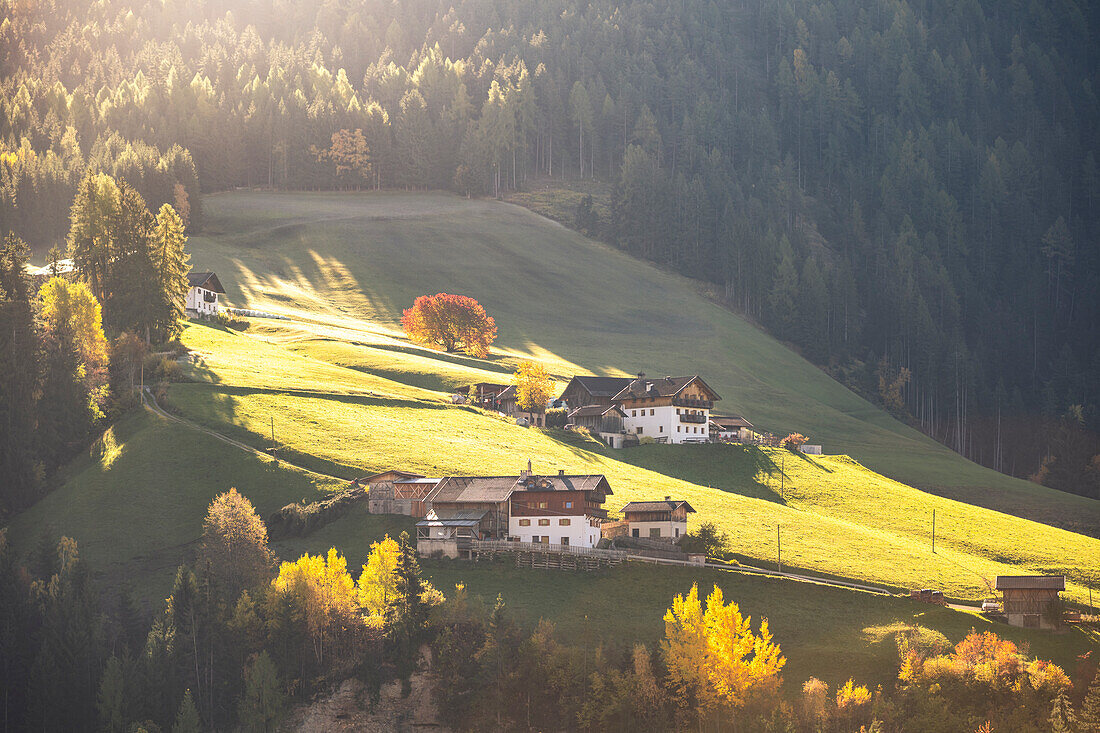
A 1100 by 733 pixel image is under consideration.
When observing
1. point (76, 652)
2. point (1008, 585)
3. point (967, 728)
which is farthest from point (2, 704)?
point (1008, 585)

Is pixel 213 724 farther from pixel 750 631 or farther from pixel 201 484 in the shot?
pixel 750 631

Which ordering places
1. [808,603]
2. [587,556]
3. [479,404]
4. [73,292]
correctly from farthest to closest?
[479,404], [73,292], [587,556], [808,603]

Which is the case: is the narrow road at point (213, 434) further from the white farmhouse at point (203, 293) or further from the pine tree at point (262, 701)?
the white farmhouse at point (203, 293)

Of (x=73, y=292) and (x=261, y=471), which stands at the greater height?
(x=73, y=292)

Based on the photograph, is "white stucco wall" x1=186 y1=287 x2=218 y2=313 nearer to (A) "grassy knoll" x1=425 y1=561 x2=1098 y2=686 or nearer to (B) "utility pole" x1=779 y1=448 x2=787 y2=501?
(B) "utility pole" x1=779 y1=448 x2=787 y2=501

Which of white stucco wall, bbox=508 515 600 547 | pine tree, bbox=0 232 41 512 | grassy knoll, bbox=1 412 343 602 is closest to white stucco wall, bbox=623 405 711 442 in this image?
white stucco wall, bbox=508 515 600 547

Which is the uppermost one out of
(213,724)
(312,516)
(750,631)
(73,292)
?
(73,292)

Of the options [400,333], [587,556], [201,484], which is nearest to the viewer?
[587,556]
